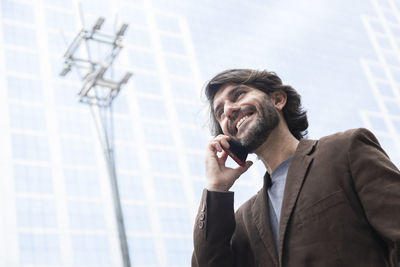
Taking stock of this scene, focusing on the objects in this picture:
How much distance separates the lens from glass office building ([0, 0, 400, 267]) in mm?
42938

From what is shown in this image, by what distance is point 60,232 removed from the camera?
42.8 m

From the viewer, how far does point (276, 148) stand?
105 inches

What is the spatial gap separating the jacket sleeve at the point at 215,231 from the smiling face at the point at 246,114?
0.28m

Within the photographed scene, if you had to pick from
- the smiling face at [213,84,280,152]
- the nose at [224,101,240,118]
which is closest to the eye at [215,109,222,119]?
the smiling face at [213,84,280,152]

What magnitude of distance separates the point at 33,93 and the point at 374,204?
4642 centimetres

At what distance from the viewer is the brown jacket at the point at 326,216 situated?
208 cm

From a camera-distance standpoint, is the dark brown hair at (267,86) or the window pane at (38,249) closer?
the dark brown hair at (267,86)

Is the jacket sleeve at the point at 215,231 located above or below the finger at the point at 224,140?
below

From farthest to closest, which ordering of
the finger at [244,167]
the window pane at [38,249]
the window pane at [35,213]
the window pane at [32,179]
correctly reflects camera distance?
the window pane at [32,179] → the window pane at [35,213] → the window pane at [38,249] → the finger at [244,167]

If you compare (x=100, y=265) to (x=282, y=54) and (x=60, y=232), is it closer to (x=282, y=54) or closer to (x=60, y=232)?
(x=60, y=232)

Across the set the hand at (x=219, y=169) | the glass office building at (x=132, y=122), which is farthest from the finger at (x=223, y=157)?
the glass office building at (x=132, y=122)

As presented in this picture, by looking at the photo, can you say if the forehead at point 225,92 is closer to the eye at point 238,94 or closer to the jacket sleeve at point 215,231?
the eye at point 238,94

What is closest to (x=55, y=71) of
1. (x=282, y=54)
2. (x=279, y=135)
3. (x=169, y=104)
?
(x=169, y=104)

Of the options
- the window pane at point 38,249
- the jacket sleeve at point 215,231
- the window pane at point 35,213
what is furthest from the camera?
the window pane at point 35,213
